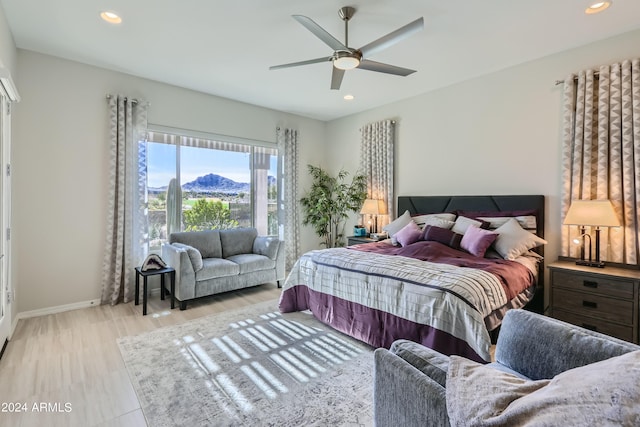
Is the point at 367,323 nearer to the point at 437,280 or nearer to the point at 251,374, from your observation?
the point at 437,280

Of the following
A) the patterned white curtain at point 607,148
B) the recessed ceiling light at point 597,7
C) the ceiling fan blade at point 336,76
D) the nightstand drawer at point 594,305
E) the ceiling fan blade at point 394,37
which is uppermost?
the recessed ceiling light at point 597,7

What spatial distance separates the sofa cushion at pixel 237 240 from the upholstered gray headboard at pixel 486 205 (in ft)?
7.86

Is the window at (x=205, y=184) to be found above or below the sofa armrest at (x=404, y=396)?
above

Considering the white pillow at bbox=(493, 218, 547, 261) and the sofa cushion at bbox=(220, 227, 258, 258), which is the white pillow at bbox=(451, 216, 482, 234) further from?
the sofa cushion at bbox=(220, 227, 258, 258)

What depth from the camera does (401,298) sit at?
2.46m

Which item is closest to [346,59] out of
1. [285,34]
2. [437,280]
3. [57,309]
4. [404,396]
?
[285,34]

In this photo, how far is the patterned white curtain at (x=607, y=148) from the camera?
A: 282 cm

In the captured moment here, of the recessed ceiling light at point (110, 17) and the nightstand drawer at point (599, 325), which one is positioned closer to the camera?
the nightstand drawer at point (599, 325)

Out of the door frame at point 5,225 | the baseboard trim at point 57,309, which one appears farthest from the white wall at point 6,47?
the baseboard trim at point 57,309

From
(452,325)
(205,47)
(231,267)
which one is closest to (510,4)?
(452,325)

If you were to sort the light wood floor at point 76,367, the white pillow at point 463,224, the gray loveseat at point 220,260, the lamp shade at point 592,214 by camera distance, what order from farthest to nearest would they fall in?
1. the gray loveseat at point 220,260
2. the white pillow at point 463,224
3. the lamp shade at point 592,214
4. the light wood floor at point 76,367

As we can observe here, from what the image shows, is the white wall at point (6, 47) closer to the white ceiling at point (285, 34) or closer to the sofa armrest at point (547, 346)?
the white ceiling at point (285, 34)

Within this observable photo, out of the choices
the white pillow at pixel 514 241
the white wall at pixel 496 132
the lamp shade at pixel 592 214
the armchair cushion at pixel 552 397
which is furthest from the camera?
the white wall at pixel 496 132

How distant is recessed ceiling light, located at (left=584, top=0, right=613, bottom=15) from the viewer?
246 centimetres
